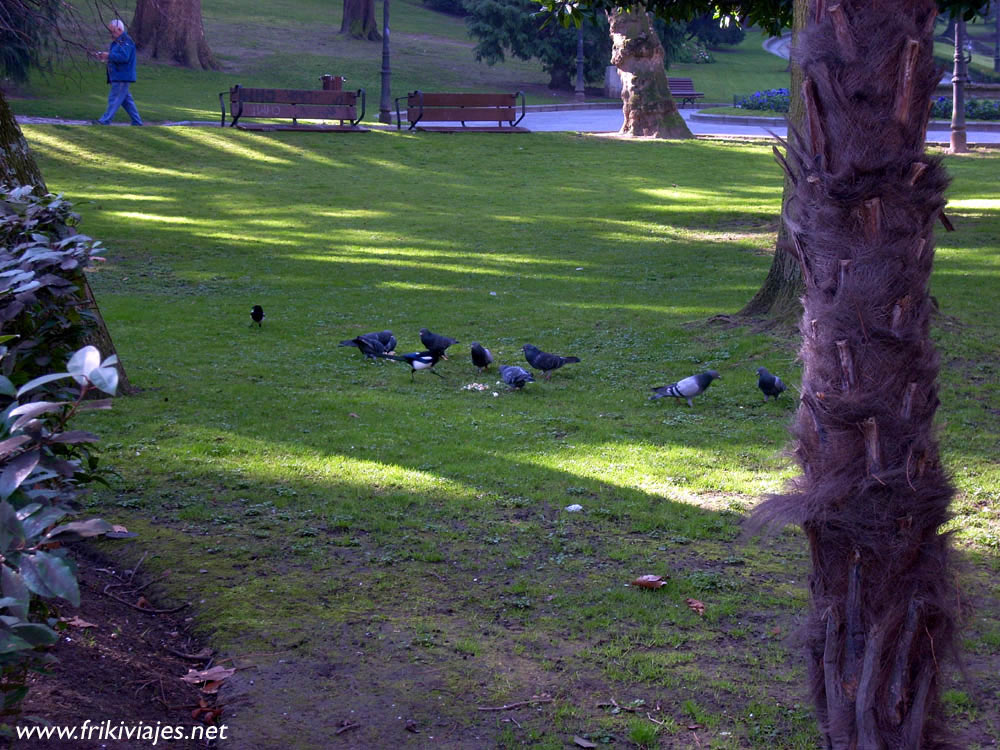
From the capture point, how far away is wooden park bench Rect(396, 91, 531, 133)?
29500 millimetres

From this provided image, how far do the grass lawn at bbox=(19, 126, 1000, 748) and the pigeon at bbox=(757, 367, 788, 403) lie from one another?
0.16 m

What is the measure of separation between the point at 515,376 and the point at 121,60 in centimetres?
1935

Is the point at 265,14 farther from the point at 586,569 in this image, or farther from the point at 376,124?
the point at 586,569

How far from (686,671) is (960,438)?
4464 millimetres

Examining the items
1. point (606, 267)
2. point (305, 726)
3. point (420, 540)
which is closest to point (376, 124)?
point (606, 267)

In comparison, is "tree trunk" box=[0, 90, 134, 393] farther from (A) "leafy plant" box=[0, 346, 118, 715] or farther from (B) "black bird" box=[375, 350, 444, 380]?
(A) "leafy plant" box=[0, 346, 118, 715]

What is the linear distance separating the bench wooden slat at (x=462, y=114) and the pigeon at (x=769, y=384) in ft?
72.0

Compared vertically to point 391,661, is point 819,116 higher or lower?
higher

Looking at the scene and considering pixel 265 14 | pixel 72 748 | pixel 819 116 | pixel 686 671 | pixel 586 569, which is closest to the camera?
pixel 819 116

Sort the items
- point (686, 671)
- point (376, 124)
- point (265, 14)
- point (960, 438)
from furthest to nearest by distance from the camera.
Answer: point (265, 14) → point (376, 124) → point (960, 438) → point (686, 671)

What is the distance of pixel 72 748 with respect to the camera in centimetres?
381

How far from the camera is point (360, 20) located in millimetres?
49812

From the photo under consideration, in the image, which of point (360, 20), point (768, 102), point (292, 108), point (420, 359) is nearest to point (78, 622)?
point (420, 359)

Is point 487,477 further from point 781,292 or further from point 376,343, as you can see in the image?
point 781,292
